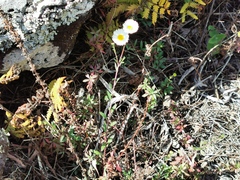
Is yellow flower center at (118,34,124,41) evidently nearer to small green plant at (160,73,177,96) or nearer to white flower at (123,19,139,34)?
white flower at (123,19,139,34)

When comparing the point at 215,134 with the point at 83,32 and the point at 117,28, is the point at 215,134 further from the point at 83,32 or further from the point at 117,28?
the point at 83,32

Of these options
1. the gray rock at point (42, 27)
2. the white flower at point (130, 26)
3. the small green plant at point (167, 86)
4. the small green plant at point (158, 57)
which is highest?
the gray rock at point (42, 27)

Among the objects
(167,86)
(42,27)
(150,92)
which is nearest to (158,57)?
(167,86)

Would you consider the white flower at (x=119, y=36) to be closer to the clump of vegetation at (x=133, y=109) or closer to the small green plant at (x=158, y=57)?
the clump of vegetation at (x=133, y=109)

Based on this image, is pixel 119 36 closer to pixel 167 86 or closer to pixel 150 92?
pixel 150 92

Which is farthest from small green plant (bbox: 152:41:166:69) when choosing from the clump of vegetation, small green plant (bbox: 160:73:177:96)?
small green plant (bbox: 160:73:177:96)

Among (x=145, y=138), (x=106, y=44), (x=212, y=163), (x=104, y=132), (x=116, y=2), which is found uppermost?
(x=116, y=2)

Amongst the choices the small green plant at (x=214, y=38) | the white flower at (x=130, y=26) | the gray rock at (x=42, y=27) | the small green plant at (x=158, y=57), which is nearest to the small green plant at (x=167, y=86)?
the small green plant at (x=158, y=57)

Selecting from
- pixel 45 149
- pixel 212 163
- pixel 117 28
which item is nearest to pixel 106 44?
pixel 117 28
